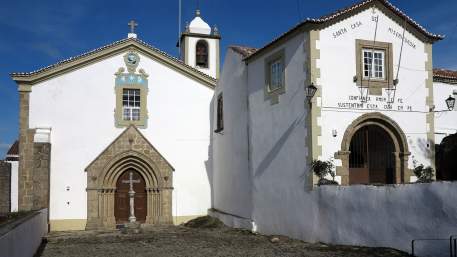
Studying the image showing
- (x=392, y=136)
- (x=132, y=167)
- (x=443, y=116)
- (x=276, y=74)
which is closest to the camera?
(x=392, y=136)

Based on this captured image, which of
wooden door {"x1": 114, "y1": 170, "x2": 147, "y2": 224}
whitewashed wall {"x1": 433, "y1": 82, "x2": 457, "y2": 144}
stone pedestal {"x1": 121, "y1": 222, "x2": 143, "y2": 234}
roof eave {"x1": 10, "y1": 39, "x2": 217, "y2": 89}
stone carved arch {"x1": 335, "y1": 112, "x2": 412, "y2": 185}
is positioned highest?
roof eave {"x1": 10, "y1": 39, "x2": 217, "y2": 89}

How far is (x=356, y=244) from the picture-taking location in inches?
460

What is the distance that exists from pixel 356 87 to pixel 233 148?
6397 millimetres

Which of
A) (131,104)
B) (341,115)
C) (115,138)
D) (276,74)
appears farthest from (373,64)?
(115,138)

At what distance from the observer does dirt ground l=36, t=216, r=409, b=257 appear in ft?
38.7

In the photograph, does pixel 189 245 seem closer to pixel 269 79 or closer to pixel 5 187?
pixel 269 79

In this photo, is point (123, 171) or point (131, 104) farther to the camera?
point (131, 104)

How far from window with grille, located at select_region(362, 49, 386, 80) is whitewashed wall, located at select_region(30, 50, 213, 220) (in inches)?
363

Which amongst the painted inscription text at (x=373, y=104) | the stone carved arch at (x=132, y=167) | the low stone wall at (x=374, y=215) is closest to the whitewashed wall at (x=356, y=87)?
the painted inscription text at (x=373, y=104)

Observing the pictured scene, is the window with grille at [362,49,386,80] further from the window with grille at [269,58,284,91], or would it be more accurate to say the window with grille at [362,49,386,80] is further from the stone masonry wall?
the stone masonry wall

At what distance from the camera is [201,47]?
88.6 feet

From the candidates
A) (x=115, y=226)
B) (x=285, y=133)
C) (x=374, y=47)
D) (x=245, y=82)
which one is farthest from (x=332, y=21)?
(x=115, y=226)

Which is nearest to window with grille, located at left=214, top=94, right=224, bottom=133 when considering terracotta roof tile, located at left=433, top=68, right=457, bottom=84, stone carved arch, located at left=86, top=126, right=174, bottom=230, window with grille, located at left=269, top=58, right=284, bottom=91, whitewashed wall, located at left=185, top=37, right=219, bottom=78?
stone carved arch, located at left=86, top=126, right=174, bottom=230

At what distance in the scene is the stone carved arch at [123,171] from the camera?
20125 millimetres
